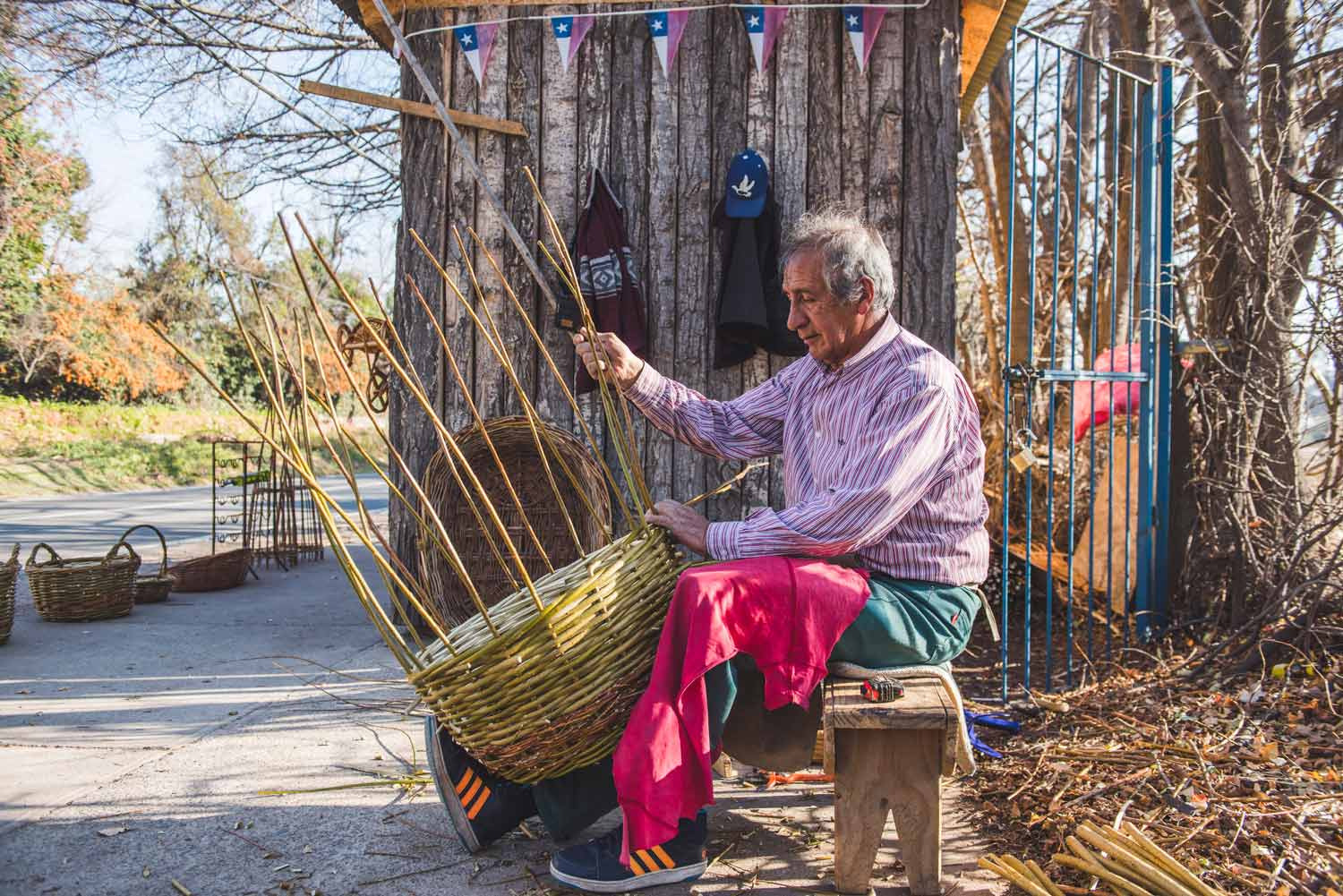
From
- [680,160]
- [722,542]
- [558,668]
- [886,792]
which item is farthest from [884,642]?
[680,160]

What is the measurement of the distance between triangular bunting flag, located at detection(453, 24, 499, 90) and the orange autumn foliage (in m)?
17.7

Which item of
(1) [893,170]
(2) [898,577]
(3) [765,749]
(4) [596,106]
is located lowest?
(3) [765,749]

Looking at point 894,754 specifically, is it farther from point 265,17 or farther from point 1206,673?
point 265,17

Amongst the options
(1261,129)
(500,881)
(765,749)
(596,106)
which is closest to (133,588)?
(596,106)

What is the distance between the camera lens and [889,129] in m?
3.83

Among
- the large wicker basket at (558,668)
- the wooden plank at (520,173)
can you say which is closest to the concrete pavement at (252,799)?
the large wicker basket at (558,668)

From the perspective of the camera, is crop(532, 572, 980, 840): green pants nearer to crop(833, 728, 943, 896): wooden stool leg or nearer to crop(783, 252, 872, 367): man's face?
crop(833, 728, 943, 896): wooden stool leg

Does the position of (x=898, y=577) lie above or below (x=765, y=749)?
above

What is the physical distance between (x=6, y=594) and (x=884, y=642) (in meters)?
3.99

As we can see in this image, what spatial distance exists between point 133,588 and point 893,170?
14.2 feet

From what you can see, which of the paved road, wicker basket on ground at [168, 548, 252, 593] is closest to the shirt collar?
wicker basket on ground at [168, 548, 252, 593]

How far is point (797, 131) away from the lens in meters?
3.86

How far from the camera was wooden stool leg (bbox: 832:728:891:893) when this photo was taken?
1925 mm

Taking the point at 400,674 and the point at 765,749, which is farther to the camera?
the point at 400,674
